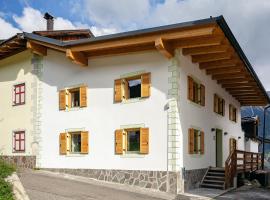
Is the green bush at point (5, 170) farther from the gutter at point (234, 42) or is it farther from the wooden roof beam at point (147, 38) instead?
the gutter at point (234, 42)

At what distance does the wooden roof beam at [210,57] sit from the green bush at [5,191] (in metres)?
9.18

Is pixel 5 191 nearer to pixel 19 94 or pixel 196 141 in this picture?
pixel 196 141

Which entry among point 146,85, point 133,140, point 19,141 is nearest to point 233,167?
point 133,140

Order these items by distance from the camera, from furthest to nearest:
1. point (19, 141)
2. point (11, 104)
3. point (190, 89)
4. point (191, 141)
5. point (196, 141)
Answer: point (11, 104) → point (19, 141) → point (196, 141) → point (190, 89) → point (191, 141)

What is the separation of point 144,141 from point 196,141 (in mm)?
3182

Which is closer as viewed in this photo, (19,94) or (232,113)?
(19,94)

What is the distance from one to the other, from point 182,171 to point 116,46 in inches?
217

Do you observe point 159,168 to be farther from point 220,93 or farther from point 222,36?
point 220,93

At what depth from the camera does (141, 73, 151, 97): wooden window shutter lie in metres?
14.9

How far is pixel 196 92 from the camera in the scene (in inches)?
672

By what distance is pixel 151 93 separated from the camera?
14.9m

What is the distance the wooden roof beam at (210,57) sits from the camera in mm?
14964

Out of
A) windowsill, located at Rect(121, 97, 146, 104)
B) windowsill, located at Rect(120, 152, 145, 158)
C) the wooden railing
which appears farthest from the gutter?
windowsill, located at Rect(120, 152, 145, 158)

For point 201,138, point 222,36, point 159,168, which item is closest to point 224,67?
point 201,138
